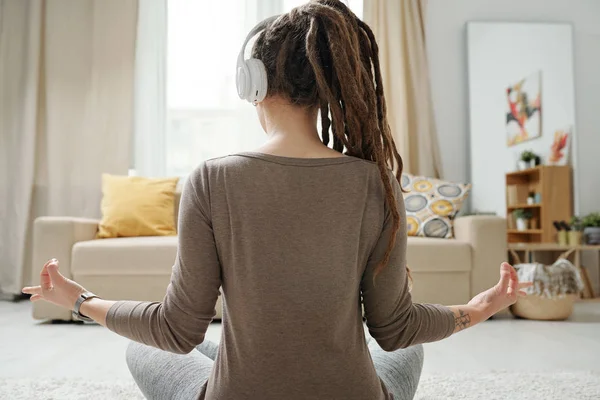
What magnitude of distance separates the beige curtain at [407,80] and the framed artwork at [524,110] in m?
0.62

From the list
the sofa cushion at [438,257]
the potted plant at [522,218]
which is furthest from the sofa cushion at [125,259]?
the potted plant at [522,218]

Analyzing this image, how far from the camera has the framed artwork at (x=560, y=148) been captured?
4.17 m

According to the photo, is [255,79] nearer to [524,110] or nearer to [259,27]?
[259,27]

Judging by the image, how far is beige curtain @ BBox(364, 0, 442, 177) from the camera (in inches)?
163

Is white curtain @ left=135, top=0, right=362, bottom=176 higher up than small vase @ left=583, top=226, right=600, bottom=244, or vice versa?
white curtain @ left=135, top=0, right=362, bottom=176

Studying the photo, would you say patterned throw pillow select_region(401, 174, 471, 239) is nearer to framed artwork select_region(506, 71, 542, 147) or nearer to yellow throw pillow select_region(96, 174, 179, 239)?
framed artwork select_region(506, 71, 542, 147)

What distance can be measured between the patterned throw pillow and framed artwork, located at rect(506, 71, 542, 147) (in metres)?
1.03

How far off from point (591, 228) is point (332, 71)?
3.76 m

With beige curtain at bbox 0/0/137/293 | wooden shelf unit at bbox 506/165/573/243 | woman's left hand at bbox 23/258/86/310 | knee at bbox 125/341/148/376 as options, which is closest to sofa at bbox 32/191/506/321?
beige curtain at bbox 0/0/137/293

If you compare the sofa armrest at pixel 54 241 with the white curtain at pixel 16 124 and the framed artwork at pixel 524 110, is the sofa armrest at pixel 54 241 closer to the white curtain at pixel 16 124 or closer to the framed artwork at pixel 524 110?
the white curtain at pixel 16 124

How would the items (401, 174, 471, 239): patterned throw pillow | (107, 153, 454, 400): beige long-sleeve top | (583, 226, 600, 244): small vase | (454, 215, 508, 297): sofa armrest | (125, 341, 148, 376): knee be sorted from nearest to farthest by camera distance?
(107, 153, 454, 400): beige long-sleeve top → (125, 341, 148, 376): knee → (454, 215, 508, 297): sofa armrest → (401, 174, 471, 239): patterned throw pillow → (583, 226, 600, 244): small vase

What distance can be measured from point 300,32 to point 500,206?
3.79 metres

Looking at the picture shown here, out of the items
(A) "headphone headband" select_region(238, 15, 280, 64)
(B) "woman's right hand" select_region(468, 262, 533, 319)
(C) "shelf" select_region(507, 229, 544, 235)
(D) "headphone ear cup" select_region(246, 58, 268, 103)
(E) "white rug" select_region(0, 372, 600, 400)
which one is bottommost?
(E) "white rug" select_region(0, 372, 600, 400)

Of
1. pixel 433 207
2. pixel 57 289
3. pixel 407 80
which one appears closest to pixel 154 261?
pixel 433 207
